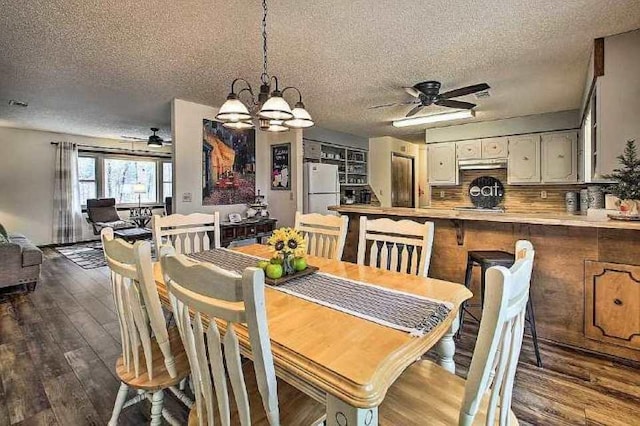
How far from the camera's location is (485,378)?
0.85m

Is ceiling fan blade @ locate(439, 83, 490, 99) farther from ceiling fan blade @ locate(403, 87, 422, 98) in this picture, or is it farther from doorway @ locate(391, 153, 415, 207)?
doorway @ locate(391, 153, 415, 207)

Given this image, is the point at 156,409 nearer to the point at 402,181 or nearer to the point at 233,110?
the point at 233,110

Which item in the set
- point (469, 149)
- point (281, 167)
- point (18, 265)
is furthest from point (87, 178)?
point (469, 149)

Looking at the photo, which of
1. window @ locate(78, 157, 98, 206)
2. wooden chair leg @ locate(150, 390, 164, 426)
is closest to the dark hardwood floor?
wooden chair leg @ locate(150, 390, 164, 426)

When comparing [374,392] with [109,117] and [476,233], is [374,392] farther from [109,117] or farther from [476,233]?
[109,117]

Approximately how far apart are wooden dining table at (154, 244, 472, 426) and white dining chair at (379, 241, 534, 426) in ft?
0.62

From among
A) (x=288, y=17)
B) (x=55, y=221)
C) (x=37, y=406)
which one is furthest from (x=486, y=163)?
(x=55, y=221)

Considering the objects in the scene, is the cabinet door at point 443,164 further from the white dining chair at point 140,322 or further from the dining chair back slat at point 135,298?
the dining chair back slat at point 135,298

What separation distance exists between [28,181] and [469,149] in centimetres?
869

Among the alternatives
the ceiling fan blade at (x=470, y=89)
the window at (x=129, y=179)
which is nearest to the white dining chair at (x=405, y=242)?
the ceiling fan blade at (x=470, y=89)

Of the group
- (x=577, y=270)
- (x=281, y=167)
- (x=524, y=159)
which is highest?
(x=524, y=159)

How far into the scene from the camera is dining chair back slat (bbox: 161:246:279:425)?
2.65 ft

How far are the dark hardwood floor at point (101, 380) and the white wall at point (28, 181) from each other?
473cm

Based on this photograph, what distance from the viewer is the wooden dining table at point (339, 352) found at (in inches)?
32.8
